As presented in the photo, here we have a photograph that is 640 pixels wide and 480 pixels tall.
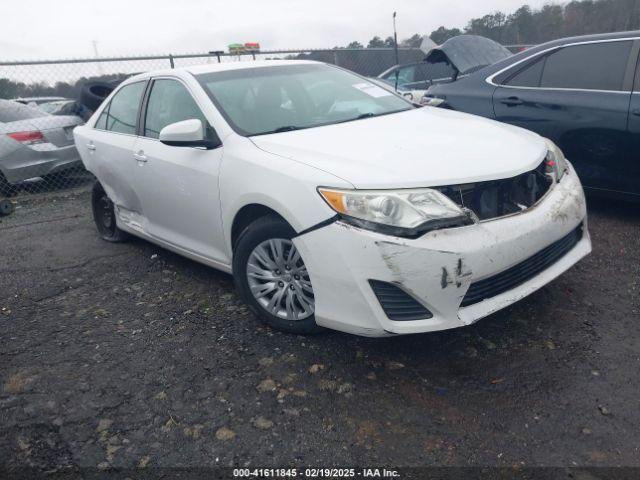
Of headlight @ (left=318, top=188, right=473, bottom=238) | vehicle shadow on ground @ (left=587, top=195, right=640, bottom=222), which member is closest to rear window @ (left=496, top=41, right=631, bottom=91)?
vehicle shadow on ground @ (left=587, top=195, right=640, bottom=222)

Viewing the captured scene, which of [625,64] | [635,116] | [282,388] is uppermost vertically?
[625,64]

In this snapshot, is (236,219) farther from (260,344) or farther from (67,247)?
(67,247)

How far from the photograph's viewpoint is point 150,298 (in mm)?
3805

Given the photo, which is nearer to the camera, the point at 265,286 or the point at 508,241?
the point at 508,241

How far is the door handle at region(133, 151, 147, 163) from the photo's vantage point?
386 cm

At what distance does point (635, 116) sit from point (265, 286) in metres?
3.07

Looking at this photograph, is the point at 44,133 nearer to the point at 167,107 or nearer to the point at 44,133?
the point at 44,133

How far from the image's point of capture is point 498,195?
2629 mm

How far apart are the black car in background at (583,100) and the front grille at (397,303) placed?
265 centimetres

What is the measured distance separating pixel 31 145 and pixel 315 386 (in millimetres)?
6548

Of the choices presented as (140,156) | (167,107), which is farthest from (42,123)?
(167,107)

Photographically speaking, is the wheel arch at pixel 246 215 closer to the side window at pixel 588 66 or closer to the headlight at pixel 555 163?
the headlight at pixel 555 163

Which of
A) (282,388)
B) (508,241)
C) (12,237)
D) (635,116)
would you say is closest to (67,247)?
(12,237)

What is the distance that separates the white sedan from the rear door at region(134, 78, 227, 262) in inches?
0.5
